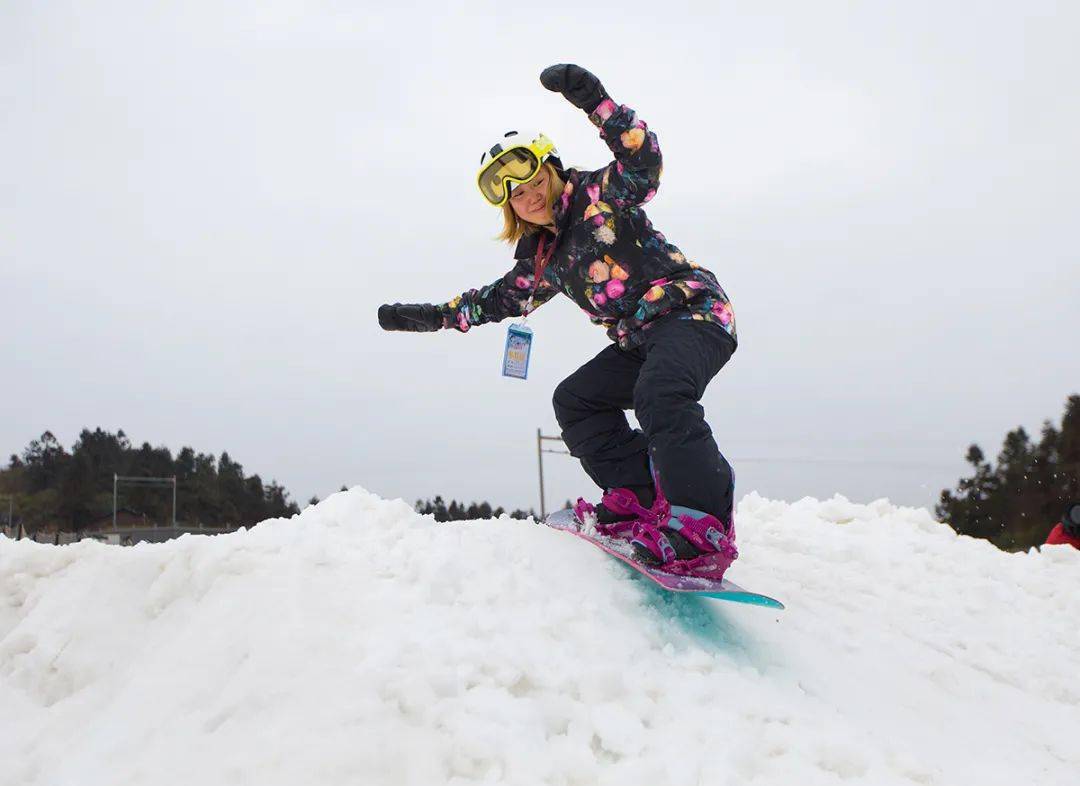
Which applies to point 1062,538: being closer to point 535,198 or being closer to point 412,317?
point 535,198

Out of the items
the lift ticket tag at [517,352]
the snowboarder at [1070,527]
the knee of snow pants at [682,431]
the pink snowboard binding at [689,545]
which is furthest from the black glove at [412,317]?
the snowboarder at [1070,527]

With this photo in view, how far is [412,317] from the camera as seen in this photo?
14.6ft

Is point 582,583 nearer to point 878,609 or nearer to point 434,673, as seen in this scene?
point 434,673

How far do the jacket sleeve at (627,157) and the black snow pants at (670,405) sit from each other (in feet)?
1.96

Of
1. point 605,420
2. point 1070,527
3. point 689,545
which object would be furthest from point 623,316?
point 1070,527

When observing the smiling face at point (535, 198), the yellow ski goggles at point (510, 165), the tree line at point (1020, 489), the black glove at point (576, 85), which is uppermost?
the black glove at point (576, 85)

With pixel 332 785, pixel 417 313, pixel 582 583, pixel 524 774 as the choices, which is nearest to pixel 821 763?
pixel 524 774

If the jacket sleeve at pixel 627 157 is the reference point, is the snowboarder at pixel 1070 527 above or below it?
below

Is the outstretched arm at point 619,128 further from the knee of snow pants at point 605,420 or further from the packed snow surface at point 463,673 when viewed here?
the packed snow surface at point 463,673

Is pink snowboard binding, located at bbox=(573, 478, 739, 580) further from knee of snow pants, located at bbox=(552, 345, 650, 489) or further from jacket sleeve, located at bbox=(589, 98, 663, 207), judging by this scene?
jacket sleeve, located at bbox=(589, 98, 663, 207)

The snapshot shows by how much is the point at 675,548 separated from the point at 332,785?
66.6 inches

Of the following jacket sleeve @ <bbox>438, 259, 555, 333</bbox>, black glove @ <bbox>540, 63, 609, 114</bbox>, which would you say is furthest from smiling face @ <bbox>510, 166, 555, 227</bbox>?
black glove @ <bbox>540, 63, 609, 114</bbox>

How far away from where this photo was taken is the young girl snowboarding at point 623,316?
10.4 ft

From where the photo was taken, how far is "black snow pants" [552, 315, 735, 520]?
313cm
